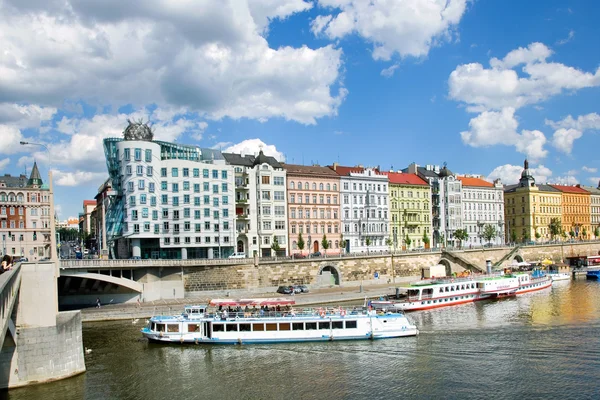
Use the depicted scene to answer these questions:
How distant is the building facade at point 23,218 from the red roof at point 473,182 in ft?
306

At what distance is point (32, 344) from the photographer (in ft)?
111

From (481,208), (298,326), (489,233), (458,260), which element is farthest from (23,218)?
(481,208)

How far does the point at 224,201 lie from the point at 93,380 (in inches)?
1979

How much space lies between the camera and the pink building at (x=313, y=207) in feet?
317

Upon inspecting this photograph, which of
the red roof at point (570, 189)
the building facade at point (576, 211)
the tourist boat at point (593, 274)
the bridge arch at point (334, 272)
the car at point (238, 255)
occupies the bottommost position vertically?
the tourist boat at point (593, 274)

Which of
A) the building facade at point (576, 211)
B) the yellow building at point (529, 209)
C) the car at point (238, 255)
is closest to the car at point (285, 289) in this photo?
the car at point (238, 255)

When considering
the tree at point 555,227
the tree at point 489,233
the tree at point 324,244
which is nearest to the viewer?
the tree at point 324,244

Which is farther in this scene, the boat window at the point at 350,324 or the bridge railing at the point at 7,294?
the boat window at the point at 350,324

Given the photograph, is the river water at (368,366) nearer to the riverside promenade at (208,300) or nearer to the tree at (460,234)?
the riverside promenade at (208,300)

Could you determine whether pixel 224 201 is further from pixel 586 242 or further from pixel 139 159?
pixel 586 242

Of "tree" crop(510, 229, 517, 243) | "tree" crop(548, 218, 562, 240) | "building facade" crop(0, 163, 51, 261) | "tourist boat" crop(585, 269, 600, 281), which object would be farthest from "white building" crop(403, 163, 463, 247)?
"building facade" crop(0, 163, 51, 261)

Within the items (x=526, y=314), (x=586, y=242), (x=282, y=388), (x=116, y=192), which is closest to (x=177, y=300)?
(x=116, y=192)

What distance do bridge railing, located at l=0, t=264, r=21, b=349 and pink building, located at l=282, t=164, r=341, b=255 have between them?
212 feet

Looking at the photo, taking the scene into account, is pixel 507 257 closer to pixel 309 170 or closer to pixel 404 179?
pixel 404 179
